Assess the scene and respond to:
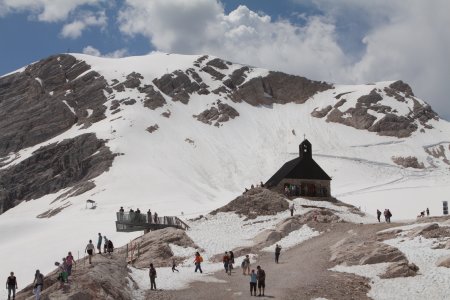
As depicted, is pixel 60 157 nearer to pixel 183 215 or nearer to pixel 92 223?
pixel 92 223

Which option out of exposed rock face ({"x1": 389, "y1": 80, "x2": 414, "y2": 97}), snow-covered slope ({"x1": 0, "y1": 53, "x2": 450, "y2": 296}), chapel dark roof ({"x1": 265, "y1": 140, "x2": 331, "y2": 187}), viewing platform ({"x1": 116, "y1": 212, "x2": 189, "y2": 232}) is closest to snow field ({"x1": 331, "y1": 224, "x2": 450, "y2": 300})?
viewing platform ({"x1": 116, "y1": 212, "x2": 189, "y2": 232})

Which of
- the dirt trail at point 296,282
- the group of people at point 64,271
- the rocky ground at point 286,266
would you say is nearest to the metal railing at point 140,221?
the rocky ground at point 286,266

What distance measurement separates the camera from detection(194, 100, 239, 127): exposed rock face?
13675 centimetres

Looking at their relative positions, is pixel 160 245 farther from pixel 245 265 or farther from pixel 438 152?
pixel 438 152

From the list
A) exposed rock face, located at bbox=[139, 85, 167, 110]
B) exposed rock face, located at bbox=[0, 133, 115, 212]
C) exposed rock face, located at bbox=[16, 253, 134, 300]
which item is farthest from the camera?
exposed rock face, located at bbox=[139, 85, 167, 110]

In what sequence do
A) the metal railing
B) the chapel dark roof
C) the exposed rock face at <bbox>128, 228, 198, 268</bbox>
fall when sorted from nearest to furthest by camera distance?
the exposed rock face at <bbox>128, 228, 198, 268</bbox> → the metal railing → the chapel dark roof

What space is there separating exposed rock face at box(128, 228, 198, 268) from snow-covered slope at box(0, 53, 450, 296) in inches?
580

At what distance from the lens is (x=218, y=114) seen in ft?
457

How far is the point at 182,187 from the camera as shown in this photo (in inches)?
3612

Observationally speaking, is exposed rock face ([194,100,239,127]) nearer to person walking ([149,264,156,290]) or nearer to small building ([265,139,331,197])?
small building ([265,139,331,197])

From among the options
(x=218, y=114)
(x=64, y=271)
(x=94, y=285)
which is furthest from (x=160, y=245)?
(x=218, y=114)

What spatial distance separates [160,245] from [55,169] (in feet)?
261

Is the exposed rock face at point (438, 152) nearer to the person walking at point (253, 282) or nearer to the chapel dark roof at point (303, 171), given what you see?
the chapel dark roof at point (303, 171)

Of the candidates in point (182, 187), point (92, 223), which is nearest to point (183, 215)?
point (92, 223)
